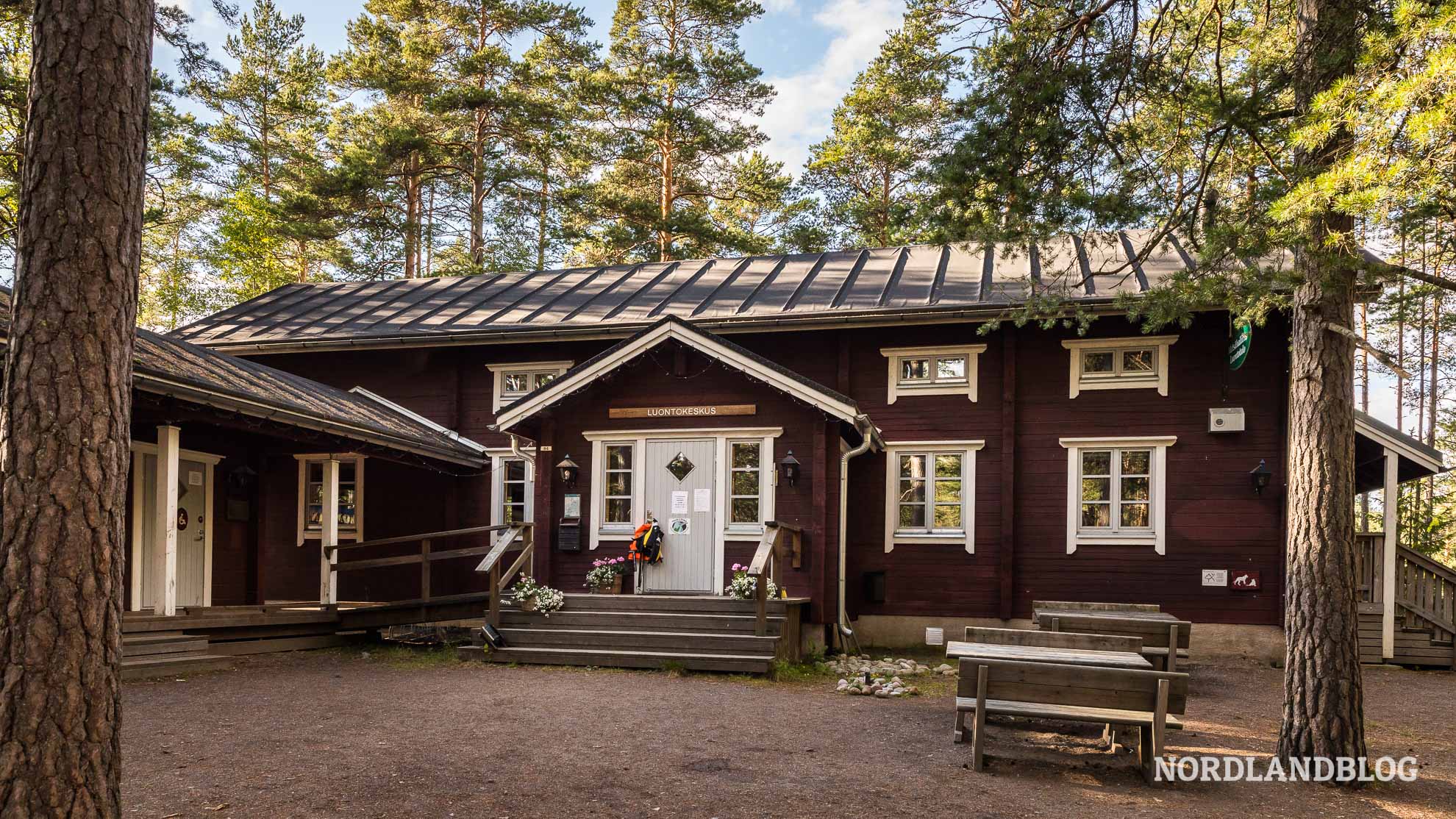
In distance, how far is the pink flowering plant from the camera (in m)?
12.8

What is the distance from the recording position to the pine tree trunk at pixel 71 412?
12.5ft

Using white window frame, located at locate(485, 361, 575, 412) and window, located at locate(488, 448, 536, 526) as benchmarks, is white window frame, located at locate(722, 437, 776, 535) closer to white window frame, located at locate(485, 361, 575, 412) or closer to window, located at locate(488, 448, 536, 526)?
white window frame, located at locate(485, 361, 575, 412)

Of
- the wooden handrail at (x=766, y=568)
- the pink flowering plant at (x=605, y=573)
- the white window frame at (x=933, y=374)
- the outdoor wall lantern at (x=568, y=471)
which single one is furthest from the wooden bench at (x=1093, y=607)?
the outdoor wall lantern at (x=568, y=471)

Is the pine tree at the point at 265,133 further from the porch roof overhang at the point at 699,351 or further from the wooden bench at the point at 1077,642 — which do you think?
the wooden bench at the point at 1077,642

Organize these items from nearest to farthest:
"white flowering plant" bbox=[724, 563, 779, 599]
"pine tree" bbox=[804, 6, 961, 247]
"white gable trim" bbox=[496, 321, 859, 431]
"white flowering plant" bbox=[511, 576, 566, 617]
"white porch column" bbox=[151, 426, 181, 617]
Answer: "white porch column" bbox=[151, 426, 181, 617] < "white flowering plant" bbox=[724, 563, 779, 599] < "white flowering plant" bbox=[511, 576, 566, 617] < "white gable trim" bbox=[496, 321, 859, 431] < "pine tree" bbox=[804, 6, 961, 247]

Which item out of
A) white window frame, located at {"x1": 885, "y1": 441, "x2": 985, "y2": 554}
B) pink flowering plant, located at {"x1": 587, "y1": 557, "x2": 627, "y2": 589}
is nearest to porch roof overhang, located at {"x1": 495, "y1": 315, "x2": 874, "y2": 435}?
white window frame, located at {"x1": 885, "y1": 441, "x2": 985, "y2": 554}

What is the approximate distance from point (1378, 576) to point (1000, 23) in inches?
359

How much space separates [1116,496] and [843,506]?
12.2 ft

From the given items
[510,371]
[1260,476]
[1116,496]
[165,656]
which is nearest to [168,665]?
[165,656]

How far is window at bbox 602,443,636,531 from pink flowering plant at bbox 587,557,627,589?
600 millimetres

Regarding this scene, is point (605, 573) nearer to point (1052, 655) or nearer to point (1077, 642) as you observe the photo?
point (1077, 642)

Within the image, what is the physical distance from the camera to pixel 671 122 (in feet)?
84.0

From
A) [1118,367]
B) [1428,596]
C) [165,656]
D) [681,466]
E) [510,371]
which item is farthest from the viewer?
[510,371]

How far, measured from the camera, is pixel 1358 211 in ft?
18.9
